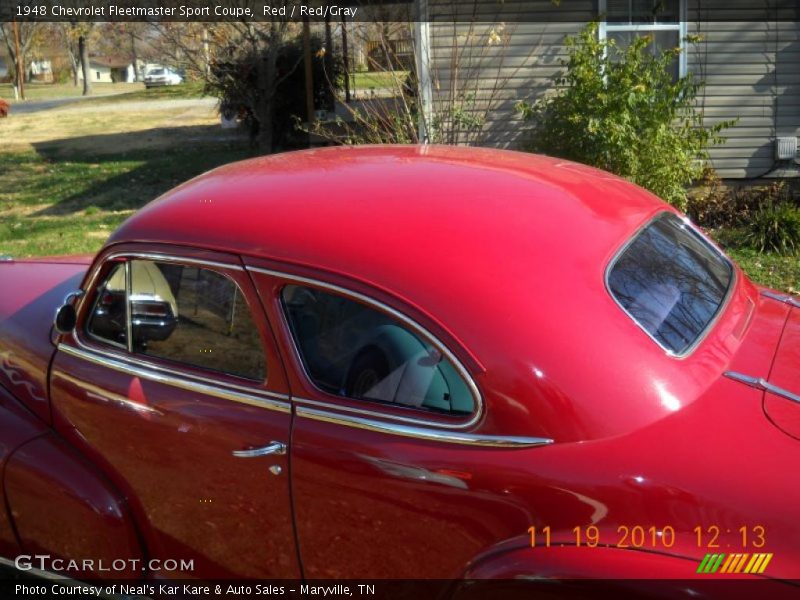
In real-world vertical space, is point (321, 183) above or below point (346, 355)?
above


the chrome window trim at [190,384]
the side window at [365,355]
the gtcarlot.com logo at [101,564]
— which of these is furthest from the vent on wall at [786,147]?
the gtcarlot.com logo at [101,564]

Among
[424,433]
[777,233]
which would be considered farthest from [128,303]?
[777,233]

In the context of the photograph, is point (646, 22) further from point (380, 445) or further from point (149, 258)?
point (380, 445)

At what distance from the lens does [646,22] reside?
32.8 feet

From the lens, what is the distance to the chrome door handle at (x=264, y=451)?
95.1 inches

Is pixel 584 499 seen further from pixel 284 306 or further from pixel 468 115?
pixel 468 115

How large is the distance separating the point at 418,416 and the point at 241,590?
0.88 m

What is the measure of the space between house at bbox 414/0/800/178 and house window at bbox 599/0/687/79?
12 mm

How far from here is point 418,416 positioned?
2.28 metres

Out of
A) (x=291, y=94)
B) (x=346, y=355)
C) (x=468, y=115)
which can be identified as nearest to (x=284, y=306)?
(x=346, y=355)

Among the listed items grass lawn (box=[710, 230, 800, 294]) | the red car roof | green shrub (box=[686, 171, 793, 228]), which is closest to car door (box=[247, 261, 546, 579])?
the red car roof

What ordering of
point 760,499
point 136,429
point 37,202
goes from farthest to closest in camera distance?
point 37,202 < point 136,429 < point 760,499

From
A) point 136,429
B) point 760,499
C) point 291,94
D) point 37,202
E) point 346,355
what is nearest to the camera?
point 760,499

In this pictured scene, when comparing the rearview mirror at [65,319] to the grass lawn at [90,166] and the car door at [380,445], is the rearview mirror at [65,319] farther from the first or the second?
the grass lawn at [90,166]
